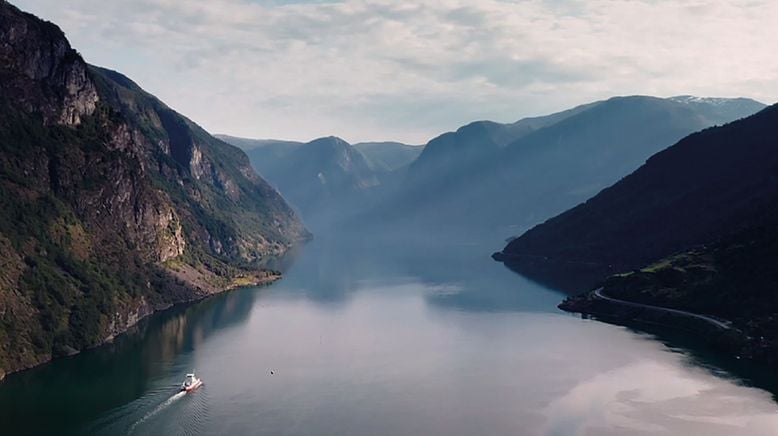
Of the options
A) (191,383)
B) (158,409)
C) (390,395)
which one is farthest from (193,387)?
(390,395)

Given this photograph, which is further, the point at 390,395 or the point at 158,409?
the point at 390,395

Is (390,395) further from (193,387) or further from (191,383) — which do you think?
(191,383)

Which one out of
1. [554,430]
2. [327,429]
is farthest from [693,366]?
[327,429]

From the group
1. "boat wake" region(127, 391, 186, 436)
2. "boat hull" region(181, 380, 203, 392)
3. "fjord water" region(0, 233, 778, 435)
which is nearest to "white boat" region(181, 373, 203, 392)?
"boat hull" region(181, 380, 203, 392)

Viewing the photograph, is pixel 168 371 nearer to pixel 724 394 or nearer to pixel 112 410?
pixel 112 410

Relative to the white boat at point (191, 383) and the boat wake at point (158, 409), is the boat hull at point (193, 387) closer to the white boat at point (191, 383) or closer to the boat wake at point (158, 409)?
the white boat at point (191, 383)

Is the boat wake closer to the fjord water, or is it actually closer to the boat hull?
the fjord water

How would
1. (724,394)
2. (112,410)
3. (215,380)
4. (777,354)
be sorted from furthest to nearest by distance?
(777,354), (215,380), (724,394), (112,410)

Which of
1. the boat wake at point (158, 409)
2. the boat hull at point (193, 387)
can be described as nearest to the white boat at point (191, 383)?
the boat hull at point (193, 387)
